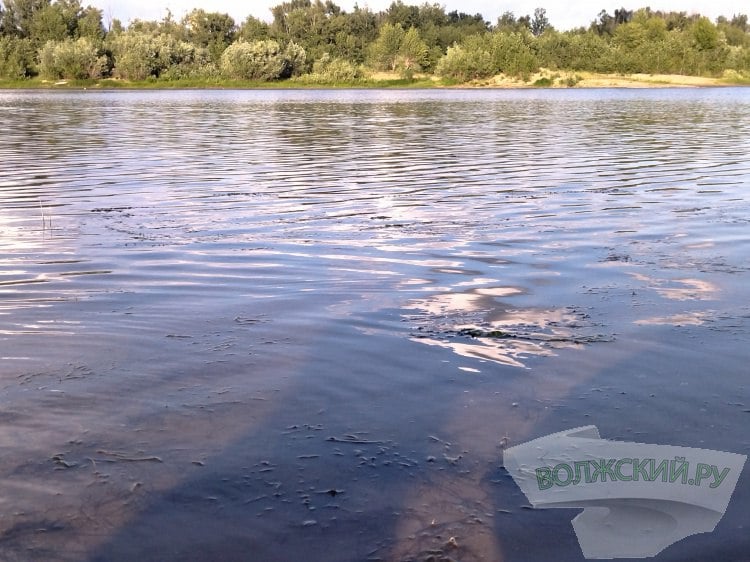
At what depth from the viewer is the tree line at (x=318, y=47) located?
84562mm

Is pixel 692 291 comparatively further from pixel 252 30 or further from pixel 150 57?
pixel 252 30

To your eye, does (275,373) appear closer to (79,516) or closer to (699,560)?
(79,516)

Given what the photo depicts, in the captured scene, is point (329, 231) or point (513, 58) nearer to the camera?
point (329, 231)

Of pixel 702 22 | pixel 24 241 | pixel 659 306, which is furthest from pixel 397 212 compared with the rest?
pixel 702 22

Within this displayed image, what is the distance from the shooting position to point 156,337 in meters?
6.13

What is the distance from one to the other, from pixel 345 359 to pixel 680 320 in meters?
2.52

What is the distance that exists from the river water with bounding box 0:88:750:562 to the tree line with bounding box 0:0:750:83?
75.3 m

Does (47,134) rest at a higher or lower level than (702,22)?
lower

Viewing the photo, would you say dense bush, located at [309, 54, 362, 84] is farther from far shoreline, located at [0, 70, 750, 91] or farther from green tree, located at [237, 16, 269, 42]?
green tree, located at [237, 16, 269, 42]

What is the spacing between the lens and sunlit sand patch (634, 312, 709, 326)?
6.41m

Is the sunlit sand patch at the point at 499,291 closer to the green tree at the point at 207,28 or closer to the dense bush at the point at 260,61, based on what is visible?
the dense bush at the point at 260,61

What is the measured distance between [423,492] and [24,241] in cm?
701

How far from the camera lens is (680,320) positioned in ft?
21.2

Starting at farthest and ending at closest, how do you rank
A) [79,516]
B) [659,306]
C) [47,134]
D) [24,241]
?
[47,134] < [24,241] < [659,306] < [79,516]
